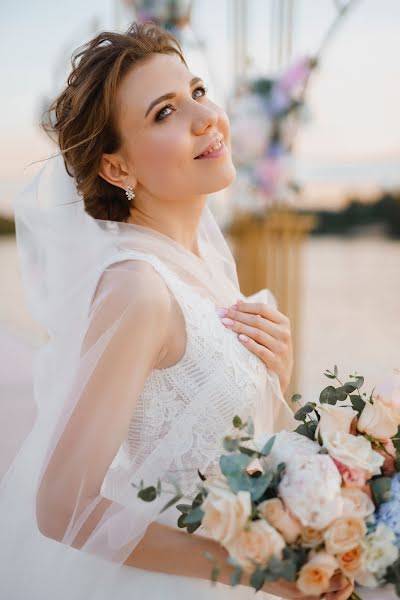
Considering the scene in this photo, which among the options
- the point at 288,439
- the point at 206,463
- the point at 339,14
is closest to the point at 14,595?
the point at 206,463

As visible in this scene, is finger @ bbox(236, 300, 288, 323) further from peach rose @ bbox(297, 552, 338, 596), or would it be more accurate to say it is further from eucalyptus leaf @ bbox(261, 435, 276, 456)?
peach rose @ bbox(297, 552, 338, 596)

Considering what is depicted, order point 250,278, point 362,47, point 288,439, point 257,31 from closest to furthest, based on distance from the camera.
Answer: point 288,439 < point 250,278 < point 257,31 < point 362,47

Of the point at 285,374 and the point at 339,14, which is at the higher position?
the point at 339,14

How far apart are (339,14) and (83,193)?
171 centimetres

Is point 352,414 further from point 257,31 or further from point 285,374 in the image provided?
point 257,31

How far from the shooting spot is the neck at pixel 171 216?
149cm

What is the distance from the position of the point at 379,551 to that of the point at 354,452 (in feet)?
0.44

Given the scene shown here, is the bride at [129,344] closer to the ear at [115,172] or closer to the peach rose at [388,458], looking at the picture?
the ear at [115,172]

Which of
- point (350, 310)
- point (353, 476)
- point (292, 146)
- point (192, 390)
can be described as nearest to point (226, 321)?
point (192, 390)

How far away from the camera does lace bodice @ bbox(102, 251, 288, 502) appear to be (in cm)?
126

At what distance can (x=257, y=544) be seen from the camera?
2.96 feet

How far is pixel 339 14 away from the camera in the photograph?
275 cm

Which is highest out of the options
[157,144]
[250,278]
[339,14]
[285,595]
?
[339,14]

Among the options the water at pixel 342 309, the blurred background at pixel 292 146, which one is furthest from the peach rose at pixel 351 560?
the water at pixel 342 309
